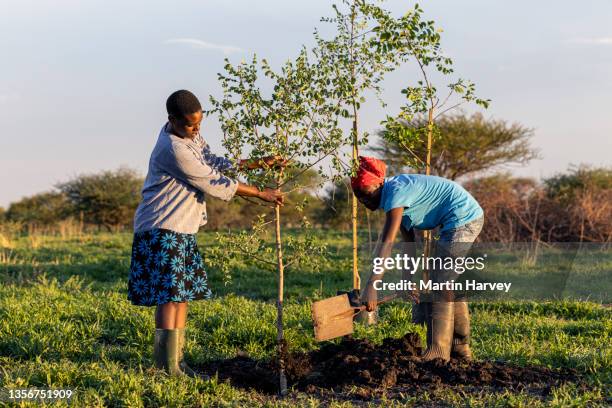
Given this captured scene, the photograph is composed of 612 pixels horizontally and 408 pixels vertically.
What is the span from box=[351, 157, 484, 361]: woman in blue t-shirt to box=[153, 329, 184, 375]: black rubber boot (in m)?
1.64

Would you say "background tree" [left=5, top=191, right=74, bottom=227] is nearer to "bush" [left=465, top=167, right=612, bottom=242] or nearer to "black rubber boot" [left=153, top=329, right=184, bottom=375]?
"bush" [left=465, top=167, right=612, bottom=242]

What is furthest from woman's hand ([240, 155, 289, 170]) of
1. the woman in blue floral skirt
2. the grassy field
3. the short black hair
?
the grassy field

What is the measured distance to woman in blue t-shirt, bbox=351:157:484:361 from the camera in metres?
5.00

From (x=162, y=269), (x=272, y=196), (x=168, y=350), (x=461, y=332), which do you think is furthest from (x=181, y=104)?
(x=461, y=332)

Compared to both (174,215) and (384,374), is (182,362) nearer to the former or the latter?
(174,215)

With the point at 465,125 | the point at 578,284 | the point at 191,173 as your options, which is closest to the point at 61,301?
the point at 191,173

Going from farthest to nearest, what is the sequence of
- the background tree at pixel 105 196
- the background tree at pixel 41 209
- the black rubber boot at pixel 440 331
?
1. the background tree at pixel 41 209
2. the background tree at pixel 105 196
3. the black rubber boot at pixel 440 331

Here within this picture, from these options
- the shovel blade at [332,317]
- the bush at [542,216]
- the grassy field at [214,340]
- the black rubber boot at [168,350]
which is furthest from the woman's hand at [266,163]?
the bush at [542,216]

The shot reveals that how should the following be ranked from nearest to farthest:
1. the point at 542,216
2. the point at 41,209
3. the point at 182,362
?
the point at 182,362 < the point at 542,216 < the point at 41,209

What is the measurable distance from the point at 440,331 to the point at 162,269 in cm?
205

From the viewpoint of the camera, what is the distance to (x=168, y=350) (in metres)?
5.05

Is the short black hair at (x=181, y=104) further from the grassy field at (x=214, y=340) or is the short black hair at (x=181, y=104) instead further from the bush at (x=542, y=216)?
the bush at (x=542, y=216)

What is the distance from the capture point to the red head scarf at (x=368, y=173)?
4.98 metres

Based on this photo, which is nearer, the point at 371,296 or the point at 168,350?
the point at 371,296
